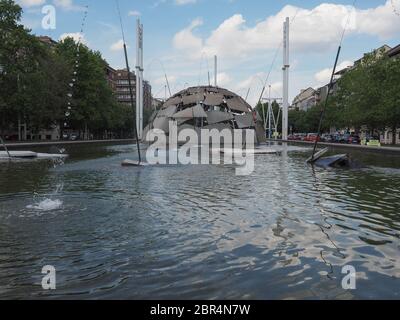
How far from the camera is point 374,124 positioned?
59062mm

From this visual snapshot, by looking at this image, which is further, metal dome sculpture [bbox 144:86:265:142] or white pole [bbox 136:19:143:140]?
white pole [bbox 136:19:143:140]

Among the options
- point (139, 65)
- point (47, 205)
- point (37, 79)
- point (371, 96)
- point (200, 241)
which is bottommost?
point (200, 241)

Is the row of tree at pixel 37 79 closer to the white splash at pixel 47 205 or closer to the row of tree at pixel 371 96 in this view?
the row of tree at pixel 371 96

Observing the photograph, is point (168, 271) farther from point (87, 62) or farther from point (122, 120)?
point (122, 120)

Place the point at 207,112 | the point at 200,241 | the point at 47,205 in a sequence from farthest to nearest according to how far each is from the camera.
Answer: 1. the point at 207,112
2. the point at 47,205
3. the point at 200,241

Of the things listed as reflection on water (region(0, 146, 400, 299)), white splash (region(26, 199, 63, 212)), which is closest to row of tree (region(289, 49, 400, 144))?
reflection on water (region(0, 146, 400, 299))

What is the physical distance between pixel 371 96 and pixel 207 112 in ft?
75.9

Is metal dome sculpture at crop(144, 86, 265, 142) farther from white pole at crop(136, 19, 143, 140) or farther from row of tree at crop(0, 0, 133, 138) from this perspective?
row of tree at crop(0, 0, 133, 138)

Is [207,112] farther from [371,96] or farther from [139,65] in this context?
[371,96]

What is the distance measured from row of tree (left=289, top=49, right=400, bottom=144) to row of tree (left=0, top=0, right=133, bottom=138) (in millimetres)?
33637

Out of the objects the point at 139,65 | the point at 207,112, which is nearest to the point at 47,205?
the point at 207,112

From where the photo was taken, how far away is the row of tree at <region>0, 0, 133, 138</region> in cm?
5550

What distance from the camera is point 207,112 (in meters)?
69.9
